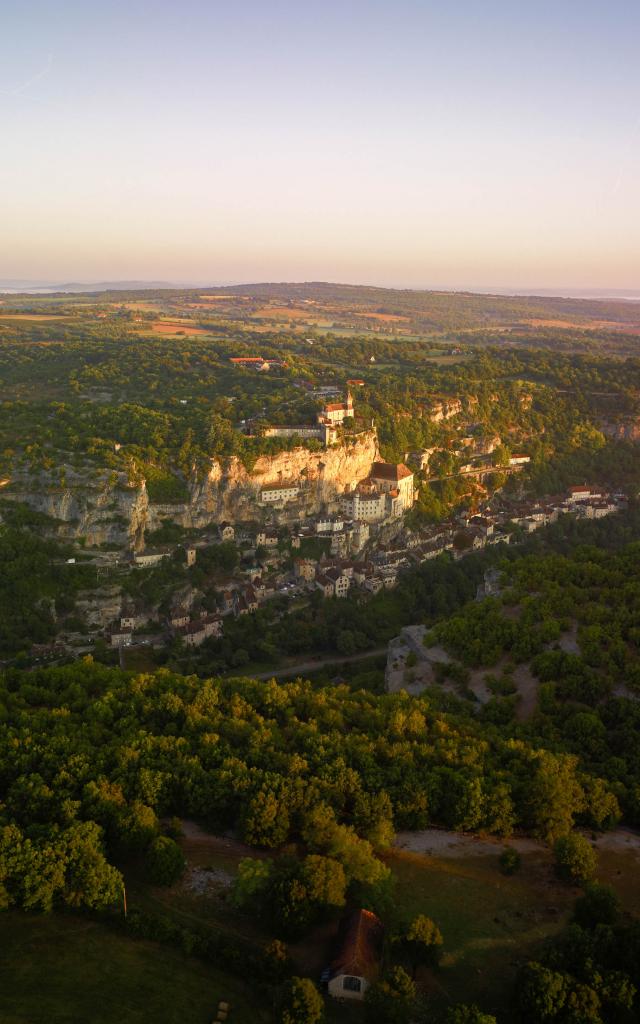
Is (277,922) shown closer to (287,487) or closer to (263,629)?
(263,629)

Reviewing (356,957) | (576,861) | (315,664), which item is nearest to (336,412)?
(315,664)

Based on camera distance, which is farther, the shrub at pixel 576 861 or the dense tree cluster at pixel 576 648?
the dense tree cluster at pixel 576 648

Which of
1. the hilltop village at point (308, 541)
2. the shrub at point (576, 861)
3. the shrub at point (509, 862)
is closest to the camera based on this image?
the shrub at point (576, 861)

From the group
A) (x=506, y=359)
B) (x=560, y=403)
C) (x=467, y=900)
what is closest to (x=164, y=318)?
(x=506, y=359)

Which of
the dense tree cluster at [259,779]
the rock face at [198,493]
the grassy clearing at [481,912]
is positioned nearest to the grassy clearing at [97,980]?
the dense tree cluster at [259,779]

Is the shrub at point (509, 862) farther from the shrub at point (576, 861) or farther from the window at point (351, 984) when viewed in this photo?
the window at point (351, 984)

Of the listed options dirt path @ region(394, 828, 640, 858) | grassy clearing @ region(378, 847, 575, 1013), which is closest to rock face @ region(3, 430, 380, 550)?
dirt path @ region(394, 828, 640, 858)

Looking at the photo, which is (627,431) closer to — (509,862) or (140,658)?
(140,658)
